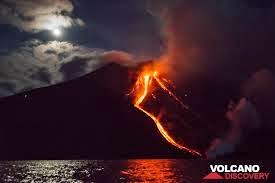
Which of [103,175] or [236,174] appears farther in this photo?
[103,175]

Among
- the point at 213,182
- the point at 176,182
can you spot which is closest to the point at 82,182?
the point at 176,182

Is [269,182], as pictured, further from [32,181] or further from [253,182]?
[32,181]

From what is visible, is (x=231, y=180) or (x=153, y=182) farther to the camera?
(x=153, y=182)

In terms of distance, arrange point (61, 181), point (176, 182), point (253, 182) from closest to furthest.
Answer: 1. point (253, 182)
2. point (176, 182)
3. point (61, 181)

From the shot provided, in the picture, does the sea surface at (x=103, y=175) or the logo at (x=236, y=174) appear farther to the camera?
the sea surface at (x=103, y=175)

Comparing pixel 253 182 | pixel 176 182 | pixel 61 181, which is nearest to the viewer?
pixel 253 182

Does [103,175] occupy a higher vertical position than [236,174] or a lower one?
higher

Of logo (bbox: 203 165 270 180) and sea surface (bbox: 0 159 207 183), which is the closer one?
logo (bbox: 203 165 270 180)

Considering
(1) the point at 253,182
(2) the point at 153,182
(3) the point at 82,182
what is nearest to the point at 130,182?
(2) the point at 153,182

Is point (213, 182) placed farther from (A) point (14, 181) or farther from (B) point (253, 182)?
(A) point (14, 181)
